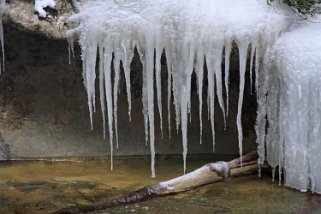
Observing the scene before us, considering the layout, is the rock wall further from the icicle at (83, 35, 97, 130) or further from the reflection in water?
the icicle at (83, 35, 97, 130)

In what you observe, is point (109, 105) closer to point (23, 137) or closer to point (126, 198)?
point (126, 198)

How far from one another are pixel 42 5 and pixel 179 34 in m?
0.93

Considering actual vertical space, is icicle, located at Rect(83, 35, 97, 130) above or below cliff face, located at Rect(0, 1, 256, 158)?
above

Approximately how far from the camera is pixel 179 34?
13.0 ft

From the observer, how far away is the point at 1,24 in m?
4.26

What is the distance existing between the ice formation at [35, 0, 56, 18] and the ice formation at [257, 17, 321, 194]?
143cm

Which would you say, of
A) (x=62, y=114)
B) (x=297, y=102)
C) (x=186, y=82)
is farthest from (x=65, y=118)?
(x=297, y=102)

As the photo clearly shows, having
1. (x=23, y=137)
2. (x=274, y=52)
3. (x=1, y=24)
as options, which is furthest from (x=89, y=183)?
(x=274, y=52)

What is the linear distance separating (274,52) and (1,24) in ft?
5.92

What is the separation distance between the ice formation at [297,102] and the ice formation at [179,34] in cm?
13

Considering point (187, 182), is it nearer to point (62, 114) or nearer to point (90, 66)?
point (90, 66)

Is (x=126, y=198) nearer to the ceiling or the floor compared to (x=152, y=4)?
nearer to the floor

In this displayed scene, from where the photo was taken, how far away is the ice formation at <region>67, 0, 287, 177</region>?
3922mm

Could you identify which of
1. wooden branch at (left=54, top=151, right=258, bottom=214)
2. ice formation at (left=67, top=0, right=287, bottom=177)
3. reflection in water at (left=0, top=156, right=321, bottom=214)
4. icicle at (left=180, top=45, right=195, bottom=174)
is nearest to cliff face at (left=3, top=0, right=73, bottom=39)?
ice formation at (left=67, top=0, right=287, bottom=177)
